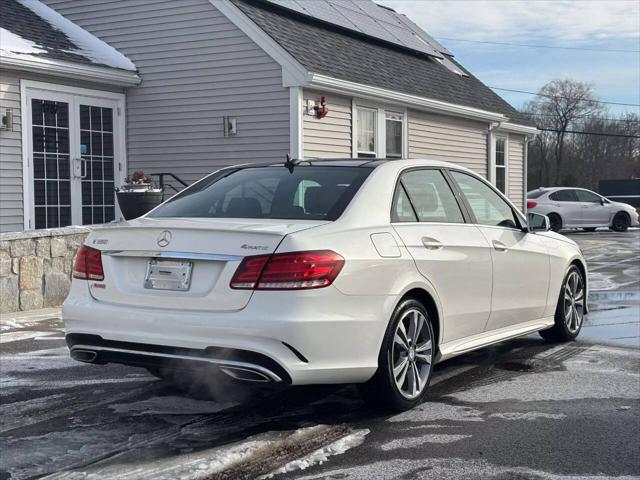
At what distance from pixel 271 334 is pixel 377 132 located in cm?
1146

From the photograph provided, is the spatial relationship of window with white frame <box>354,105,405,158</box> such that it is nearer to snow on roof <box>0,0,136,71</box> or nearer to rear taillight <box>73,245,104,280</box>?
snow on roof <box>0,0,136,71</box>

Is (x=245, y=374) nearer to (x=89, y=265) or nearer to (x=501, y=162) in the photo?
(x=89, y=265)

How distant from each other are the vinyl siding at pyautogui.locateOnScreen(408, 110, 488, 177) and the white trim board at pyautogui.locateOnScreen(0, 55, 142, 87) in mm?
5512

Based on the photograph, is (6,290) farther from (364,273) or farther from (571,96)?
(571,96)

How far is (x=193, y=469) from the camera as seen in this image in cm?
394

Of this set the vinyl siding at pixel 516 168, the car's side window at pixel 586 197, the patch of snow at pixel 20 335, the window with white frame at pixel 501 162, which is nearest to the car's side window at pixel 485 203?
the patch of snow at pixel 20 335

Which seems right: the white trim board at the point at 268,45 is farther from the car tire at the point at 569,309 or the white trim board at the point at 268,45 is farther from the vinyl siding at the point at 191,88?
the car tire at the point at 569,309

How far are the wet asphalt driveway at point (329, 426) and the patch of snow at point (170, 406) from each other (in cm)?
1

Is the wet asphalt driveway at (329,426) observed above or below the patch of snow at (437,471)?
above

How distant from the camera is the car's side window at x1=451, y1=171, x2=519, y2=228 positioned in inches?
239

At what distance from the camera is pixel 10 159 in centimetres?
1231

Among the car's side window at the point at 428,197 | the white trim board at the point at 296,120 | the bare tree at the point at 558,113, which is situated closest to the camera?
the car's side window at the point at 428,197

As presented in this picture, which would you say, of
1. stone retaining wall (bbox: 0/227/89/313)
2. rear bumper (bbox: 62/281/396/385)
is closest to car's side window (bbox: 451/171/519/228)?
rear bumper (bbox: 62/281/396/385)

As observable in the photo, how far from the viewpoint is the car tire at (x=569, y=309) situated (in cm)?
711
